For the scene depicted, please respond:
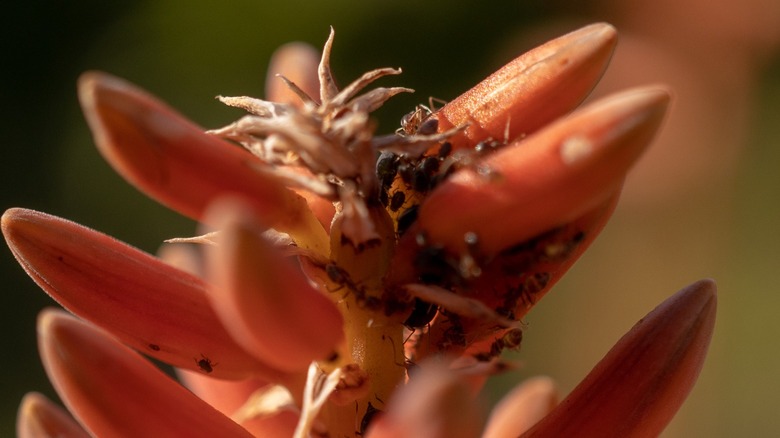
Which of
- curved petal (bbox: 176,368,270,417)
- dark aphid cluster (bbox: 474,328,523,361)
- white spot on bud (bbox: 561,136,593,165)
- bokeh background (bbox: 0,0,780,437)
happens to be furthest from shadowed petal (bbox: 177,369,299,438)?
bokeh background (bbox: 0,0,780,437)

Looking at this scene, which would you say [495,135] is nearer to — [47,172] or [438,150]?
[438,150]

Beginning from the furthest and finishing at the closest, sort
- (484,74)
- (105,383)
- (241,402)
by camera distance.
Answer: (484,74) → (241,402) → (105,383)

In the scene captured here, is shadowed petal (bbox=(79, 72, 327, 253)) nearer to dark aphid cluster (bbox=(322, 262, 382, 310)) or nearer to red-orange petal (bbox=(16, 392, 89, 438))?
dark aphid cluster (bbox=(322, 262, 382, 310))

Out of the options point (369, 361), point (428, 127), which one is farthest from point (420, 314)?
point (428, 127)

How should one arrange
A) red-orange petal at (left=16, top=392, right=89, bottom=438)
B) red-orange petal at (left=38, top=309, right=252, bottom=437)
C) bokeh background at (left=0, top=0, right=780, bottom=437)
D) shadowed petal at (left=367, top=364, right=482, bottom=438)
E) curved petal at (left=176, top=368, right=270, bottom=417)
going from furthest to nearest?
bokeh background at (left=0, top=0, right=780, bottom=437) < curved petal at (left=176, top=368, right=270, bottom=417) < red-orange petal at (left=16, top=392, right=89, bottom=438) < red-orange petal at (left=38, top=309, right=252, bottom=437) < shadowed petal at (left=367, top=364, right=482, bottom=438)

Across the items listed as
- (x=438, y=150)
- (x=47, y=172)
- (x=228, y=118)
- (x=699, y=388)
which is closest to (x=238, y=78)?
(x=228, y=118)

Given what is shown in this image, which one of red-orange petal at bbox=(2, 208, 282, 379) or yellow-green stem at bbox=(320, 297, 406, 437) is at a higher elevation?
red-orange petal at bbox=(2, 208, 282, 379)

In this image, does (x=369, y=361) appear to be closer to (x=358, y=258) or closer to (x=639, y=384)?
(x=358, y=258)
